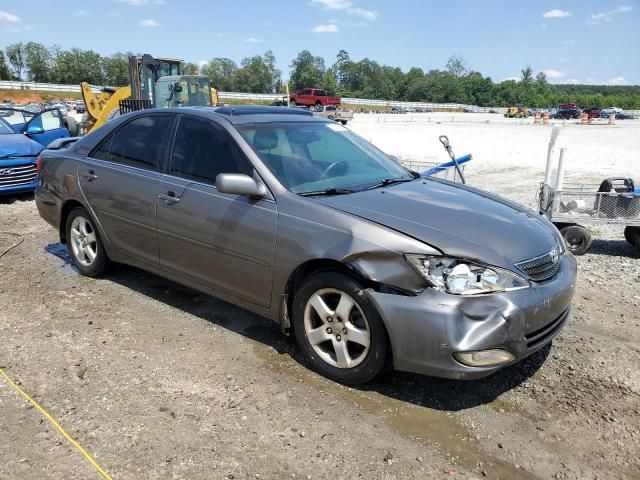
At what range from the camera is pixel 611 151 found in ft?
64.9

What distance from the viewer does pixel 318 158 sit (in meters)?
4.18

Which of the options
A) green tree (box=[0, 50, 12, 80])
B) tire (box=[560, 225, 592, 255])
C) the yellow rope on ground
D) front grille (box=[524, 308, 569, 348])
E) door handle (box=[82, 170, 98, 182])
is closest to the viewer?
the yellow rope on ground

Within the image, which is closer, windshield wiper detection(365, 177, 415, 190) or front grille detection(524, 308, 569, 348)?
front grille detection(524, 308, 569, 348)

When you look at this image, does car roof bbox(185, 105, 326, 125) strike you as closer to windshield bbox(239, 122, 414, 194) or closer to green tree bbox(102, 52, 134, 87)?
windshield bbox(239, 122, 414, 194)

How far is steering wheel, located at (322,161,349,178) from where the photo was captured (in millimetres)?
4056

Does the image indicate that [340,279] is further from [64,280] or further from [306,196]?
[64,280]

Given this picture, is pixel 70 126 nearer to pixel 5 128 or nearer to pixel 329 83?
pixel 5 128

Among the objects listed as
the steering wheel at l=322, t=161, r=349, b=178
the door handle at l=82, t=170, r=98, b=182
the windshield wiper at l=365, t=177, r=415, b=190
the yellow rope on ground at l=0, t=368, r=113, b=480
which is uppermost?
the steering wheel at l=322, t=161, r=349, b=178

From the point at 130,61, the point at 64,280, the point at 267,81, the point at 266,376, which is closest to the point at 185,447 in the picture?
the point at 266,376

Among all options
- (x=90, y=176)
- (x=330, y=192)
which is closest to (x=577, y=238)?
(x=330, y=192)

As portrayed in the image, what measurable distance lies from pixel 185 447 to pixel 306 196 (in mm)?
1745

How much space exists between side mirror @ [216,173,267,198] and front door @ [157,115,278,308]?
0.09 meters

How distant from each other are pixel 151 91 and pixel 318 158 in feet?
45.6

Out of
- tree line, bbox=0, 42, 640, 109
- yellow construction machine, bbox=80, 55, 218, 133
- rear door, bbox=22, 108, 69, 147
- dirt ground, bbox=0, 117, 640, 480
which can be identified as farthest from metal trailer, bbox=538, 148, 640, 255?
tree line, bbox=0, 42, 640, 109
